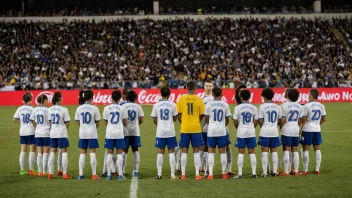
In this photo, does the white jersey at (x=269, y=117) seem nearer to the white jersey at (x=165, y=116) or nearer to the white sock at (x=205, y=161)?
the white sock at (x=205, y=161)

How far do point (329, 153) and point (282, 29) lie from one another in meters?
37.7

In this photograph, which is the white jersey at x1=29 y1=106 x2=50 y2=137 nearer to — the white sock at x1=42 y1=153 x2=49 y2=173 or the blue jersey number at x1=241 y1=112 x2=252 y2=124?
the white sock at x1=42 y1=153 x2=49 y2=173

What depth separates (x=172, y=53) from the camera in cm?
4881

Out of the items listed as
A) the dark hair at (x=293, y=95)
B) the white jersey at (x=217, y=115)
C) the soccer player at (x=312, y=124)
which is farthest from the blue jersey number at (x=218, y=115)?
the soccer player at (x=312, y=124)

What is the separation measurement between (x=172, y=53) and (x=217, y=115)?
35.9 meters

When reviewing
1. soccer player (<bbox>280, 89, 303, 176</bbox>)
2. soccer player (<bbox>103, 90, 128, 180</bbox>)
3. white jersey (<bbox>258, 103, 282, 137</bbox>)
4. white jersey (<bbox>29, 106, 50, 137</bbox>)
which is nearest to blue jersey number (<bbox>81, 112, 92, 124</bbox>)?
soccer player (<bbox>103, 90, 128, 180</bbox>)

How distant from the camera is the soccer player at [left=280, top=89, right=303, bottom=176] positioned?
13469 mm

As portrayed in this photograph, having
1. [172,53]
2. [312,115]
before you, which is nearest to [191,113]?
[312,115]

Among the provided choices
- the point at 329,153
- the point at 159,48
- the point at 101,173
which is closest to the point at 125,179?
the point at 101,173

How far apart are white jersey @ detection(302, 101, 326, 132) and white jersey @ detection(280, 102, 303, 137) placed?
362 millimetres

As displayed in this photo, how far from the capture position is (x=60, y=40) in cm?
5125

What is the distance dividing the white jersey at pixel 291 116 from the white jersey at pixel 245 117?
2.67 feet

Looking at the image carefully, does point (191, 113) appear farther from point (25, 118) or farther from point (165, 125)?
point (25, 118)

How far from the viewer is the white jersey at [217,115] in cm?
1316
